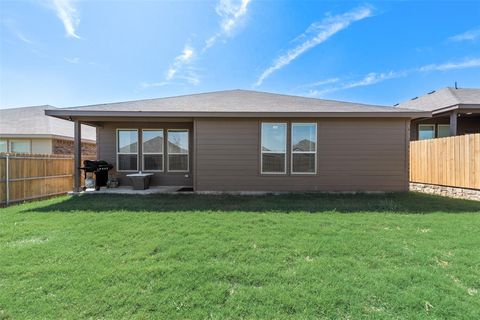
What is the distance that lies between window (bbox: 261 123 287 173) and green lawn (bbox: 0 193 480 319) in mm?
2800

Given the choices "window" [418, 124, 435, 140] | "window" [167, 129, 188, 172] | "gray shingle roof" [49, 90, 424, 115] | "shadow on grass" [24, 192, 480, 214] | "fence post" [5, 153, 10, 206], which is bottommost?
"shadow on grass" [24, 192, 480, 214]

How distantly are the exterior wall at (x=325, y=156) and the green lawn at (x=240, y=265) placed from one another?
2.55 m

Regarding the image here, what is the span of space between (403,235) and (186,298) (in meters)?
3.64

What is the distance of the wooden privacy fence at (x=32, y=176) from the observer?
676cm

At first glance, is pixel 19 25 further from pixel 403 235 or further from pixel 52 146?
pixel 403 235

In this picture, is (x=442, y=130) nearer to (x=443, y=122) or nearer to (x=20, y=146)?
(x=443, y=122)

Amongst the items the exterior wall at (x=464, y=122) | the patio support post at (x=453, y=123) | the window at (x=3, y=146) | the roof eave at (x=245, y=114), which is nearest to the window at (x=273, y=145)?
the roof eave at (x=245, y=114)

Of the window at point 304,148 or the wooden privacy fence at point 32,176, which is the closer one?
the wooden privacy fence at point 32,176

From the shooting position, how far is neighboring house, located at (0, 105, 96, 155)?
1204 cm

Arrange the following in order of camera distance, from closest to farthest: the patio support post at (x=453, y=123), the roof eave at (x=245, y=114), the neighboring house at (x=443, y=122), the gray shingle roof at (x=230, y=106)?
the roof eave at (x=245, y=114), the gray shingle roof at (x=230, y=106), the patio support post at (x=453, y=123), the neighboring house at (x=443, y=122)

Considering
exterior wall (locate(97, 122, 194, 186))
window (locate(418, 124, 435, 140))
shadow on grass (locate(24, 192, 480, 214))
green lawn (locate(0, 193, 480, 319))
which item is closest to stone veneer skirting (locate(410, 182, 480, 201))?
shadow on grass (locate(24, 192, 480, 214))

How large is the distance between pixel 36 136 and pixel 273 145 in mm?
11692

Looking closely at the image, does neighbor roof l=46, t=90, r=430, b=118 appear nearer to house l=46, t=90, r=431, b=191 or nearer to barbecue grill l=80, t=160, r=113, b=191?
house l=46, t=90, r=431, b=191

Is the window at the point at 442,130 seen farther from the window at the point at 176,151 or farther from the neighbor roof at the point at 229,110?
the window at the point at 176,151
